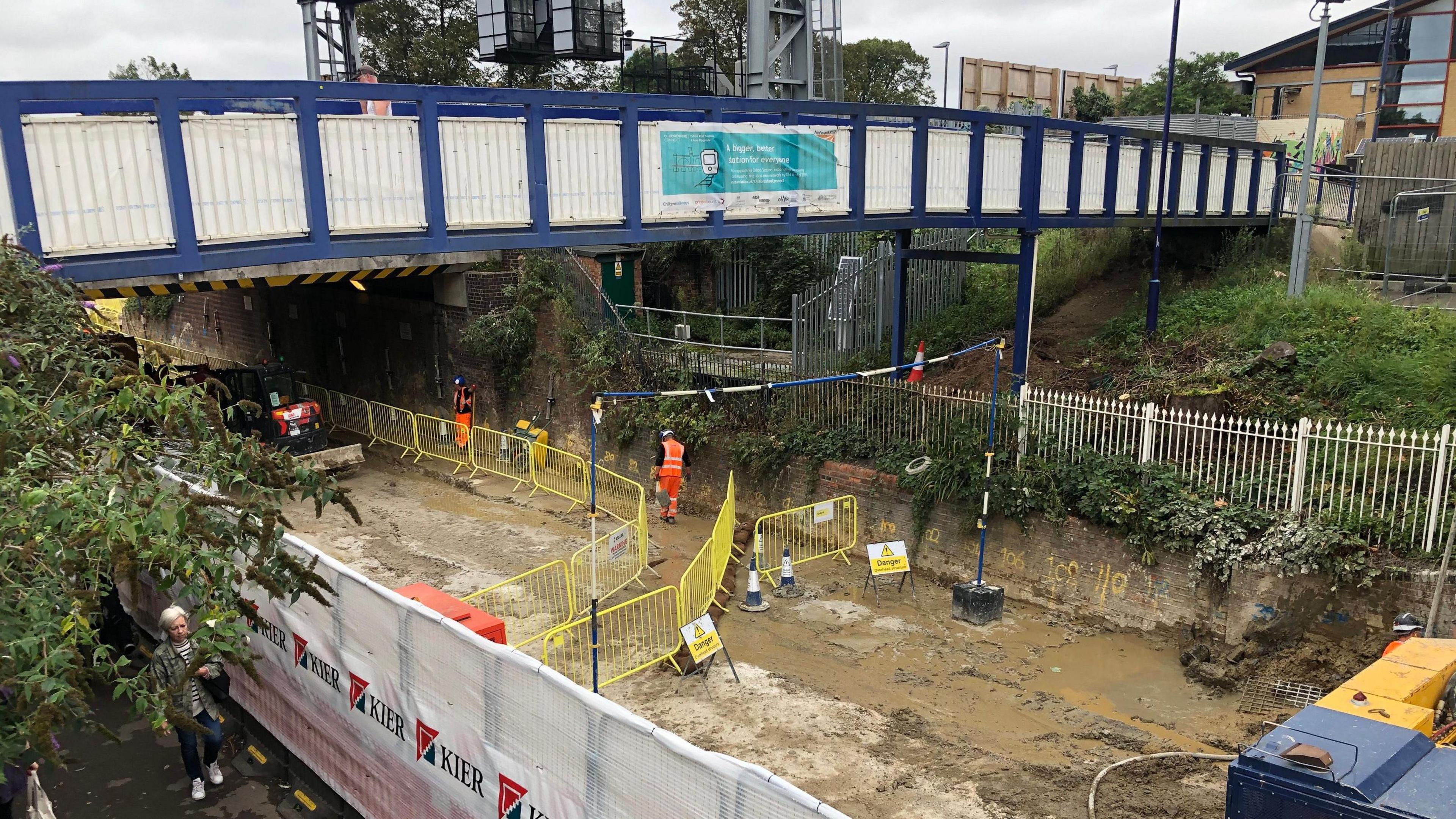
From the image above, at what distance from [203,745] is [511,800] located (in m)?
4.07

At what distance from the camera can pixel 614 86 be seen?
38.2 metres

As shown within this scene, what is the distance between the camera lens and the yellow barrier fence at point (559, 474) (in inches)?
679

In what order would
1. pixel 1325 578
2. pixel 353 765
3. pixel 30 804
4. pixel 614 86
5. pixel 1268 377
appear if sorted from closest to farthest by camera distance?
pixel 30 804
pixel 353 765
pixel 1325 578
pixel 1268 377
pixel 614 86

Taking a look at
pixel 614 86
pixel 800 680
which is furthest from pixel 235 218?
pixel 614 86

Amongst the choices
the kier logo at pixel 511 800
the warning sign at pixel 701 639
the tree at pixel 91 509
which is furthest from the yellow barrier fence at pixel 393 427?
the kier logo at pixel 511 800

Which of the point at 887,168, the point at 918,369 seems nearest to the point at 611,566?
the point at 918,369

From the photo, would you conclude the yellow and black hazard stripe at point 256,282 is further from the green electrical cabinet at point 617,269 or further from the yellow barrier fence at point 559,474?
the yellow barrier fence at point 559,474

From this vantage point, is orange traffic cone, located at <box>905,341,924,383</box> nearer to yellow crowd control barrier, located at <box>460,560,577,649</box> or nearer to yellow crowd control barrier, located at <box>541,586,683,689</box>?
yellow crowd control barrier, located at <box>541,586,683,689</box>

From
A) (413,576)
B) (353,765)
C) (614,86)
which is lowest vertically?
(413,576)

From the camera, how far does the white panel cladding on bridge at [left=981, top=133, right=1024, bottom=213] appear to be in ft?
47.8

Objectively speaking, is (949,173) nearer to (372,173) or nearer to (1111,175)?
(1111,175)

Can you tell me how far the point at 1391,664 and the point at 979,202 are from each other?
9.09 meters

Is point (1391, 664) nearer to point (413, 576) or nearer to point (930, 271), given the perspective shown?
point (413, 576)

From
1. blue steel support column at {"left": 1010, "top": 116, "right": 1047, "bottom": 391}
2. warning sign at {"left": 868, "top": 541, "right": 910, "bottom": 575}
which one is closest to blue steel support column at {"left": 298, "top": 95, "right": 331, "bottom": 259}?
warning sign at {"left": 868, "top": 541, "right": 910, "bottom": 575}
